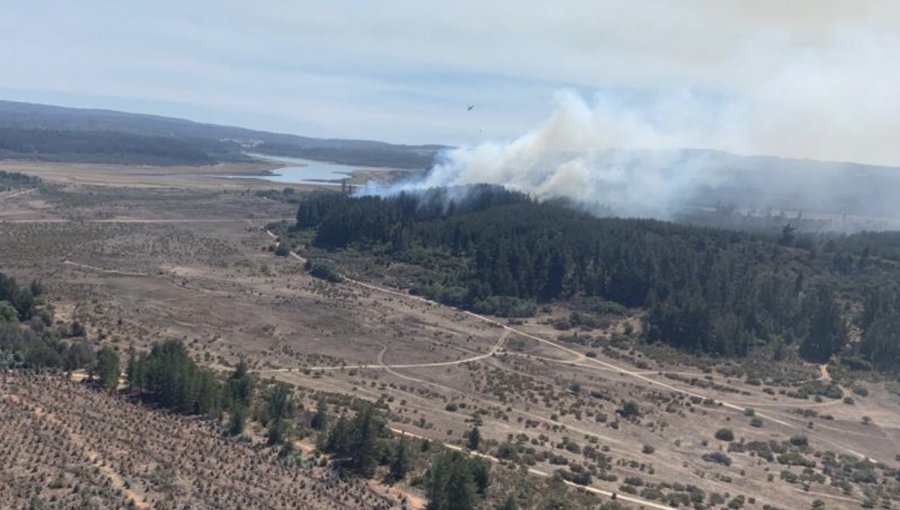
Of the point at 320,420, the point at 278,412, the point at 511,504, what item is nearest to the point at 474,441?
the point at 320,420

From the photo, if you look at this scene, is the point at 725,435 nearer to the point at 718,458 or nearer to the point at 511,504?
the point at 718,458

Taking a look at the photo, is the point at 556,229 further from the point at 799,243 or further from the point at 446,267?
the point at 799,243

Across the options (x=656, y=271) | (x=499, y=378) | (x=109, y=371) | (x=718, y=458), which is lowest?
(x=499, y=378)

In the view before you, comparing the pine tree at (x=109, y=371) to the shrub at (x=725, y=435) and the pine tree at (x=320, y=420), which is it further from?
the shrub at (x=725, y=435)

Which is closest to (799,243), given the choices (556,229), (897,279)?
(897,279)

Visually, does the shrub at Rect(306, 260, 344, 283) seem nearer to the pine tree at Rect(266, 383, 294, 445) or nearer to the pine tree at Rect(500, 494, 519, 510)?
the pine tree at Rect(266, 383, 294, 445)

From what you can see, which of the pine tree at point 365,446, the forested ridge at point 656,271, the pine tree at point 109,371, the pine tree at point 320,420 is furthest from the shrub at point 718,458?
the pine tree at point 109,371

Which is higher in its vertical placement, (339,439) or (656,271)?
(656,271)
